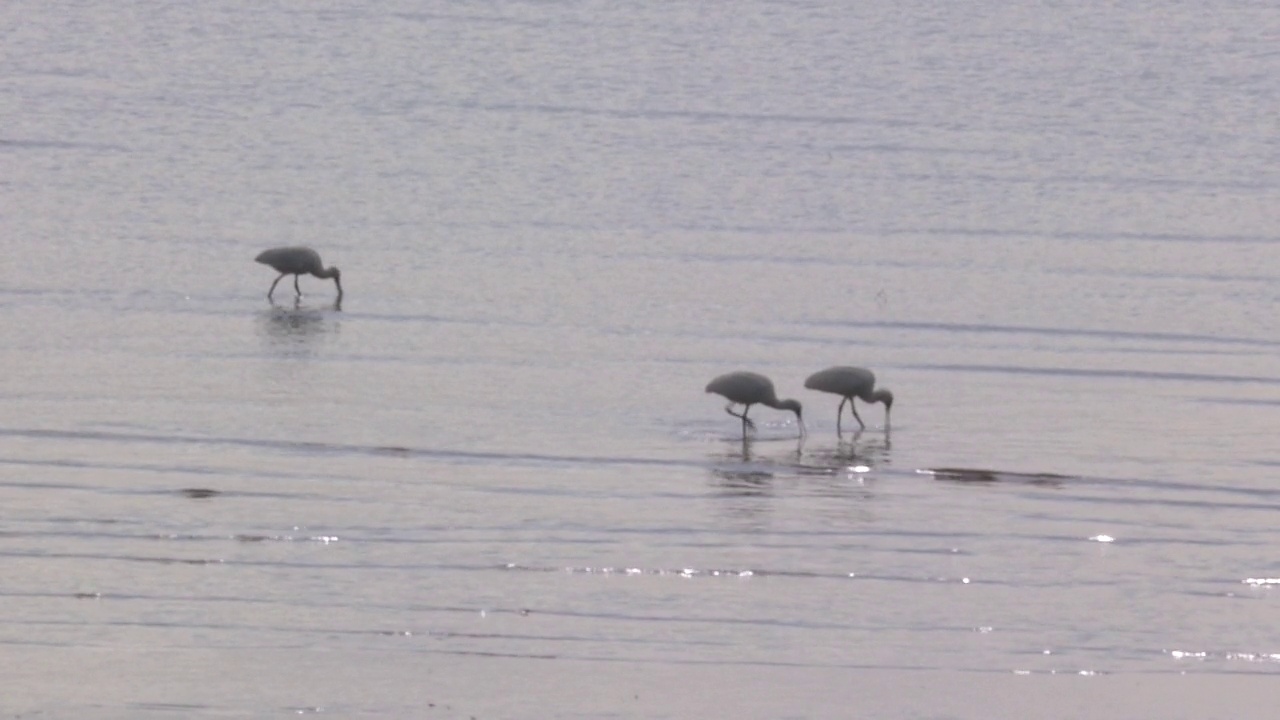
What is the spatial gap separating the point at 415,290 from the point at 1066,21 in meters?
16.8

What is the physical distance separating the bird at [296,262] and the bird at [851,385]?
4502 millimetres

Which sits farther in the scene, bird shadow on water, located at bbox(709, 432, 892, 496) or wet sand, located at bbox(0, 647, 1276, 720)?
bird shadow on water, located at bbox(709, 432, 892, 496)

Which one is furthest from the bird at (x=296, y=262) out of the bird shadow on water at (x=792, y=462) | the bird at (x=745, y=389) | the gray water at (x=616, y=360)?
the bird shadow on water at (x=792, y=462)

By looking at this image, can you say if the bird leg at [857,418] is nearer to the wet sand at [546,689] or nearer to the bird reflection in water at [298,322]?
the bird reflection in water at [298,322]

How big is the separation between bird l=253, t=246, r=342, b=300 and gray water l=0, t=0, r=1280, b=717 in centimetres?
19

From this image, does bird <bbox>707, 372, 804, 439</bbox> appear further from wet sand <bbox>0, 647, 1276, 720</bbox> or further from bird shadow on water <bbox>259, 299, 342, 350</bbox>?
wet sand <bbox>0, 647, 1276, 720</bbox>

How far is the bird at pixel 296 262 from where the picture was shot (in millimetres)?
16984

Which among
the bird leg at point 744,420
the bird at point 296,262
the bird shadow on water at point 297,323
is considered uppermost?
the bird at point 296,262

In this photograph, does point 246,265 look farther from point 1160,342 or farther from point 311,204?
point 1160,342

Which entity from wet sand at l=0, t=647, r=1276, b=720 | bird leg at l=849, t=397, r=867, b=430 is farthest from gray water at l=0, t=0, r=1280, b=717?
bird leg at l=849, t=397, r=867, b=430

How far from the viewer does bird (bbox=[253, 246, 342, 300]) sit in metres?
17.0

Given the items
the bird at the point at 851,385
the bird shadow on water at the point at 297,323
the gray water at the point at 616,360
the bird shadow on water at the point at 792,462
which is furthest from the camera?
the bird shadow on water at the point at 297,323

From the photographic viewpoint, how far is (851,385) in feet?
44.7

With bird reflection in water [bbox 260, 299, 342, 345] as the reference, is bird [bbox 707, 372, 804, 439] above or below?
below
